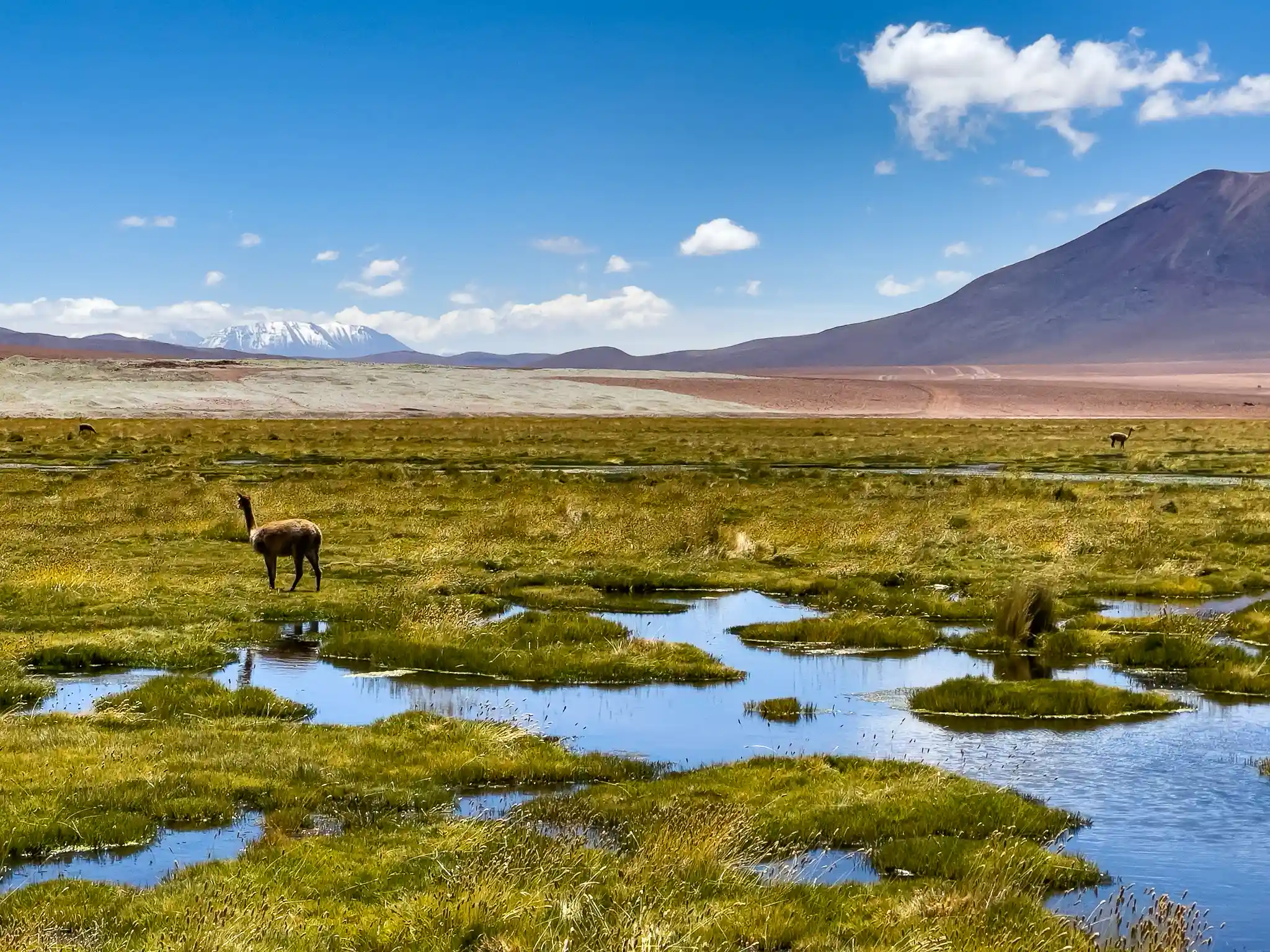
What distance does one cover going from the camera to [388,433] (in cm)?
8775

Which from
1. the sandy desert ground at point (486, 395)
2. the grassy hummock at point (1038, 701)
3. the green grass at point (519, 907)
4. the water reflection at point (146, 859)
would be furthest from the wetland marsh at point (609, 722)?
the sandy desert ground at point (486, 395)

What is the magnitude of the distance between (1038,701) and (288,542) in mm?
13523

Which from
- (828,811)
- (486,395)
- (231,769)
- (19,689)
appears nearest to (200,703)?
(19,689)

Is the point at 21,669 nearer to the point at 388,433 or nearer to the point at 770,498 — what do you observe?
the point at 770,498

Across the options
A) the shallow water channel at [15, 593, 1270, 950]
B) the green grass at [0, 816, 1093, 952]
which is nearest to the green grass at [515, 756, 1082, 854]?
the shallow water channel at [15, 593, 1270, 950]

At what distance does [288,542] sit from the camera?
922 inches

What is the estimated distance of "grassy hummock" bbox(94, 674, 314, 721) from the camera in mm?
15133

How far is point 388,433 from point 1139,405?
120 meters

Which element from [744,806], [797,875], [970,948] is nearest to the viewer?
[970,948]

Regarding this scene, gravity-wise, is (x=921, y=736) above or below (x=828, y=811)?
below

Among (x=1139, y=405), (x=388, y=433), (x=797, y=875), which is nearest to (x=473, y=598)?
(x=797, y=875)

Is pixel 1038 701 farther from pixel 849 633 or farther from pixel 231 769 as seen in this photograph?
pixel 231 769

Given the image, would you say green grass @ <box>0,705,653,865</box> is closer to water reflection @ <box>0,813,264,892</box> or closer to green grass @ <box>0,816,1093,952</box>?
water reflection @ <box>0,813,264,892</box>

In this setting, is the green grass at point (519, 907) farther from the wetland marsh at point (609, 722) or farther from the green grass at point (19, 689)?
the green grass at point (19, 689)
